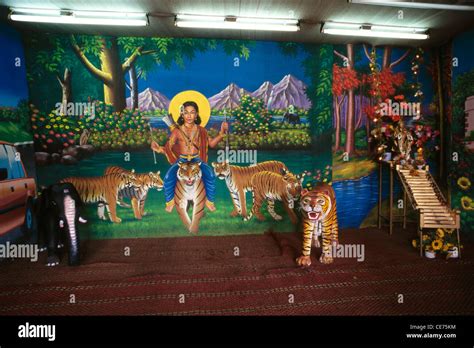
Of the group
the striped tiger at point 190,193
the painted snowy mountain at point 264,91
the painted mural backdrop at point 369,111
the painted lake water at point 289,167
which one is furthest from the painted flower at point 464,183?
the striped tiger at point 190,193

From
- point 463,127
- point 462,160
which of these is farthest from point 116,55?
point 462,160

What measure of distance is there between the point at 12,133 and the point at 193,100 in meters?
2.89

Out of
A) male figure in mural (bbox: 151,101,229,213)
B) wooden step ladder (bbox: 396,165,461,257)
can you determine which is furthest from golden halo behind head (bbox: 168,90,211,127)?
wooden step ladder (bbox: 396,165,461,257)

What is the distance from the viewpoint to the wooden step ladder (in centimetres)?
383

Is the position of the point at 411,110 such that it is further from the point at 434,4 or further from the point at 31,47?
the point at 31,47

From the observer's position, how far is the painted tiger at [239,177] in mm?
4863

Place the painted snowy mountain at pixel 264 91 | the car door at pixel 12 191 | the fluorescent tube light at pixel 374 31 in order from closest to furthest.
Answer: the car door at pixel 12 191 < the fluorescent tube light at pixel 374 31 < the painted snowy mountain at pixel 264 91

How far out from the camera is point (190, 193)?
4.80 m

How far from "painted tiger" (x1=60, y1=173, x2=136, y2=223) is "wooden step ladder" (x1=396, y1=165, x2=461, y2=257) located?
15.4 feet

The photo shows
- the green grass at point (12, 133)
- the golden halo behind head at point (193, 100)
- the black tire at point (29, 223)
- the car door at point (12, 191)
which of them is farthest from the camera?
the golden halo behind head at point (193, 100)

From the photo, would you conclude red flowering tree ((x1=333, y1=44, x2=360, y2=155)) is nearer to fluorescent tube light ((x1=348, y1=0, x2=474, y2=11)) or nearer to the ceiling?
the ceiling

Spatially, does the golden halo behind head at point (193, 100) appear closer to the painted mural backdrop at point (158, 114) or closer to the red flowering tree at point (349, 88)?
the painted mural backdrop at point (158, 114)

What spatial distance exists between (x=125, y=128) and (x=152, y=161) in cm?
74

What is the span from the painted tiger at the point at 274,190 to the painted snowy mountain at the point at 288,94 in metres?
1.25
